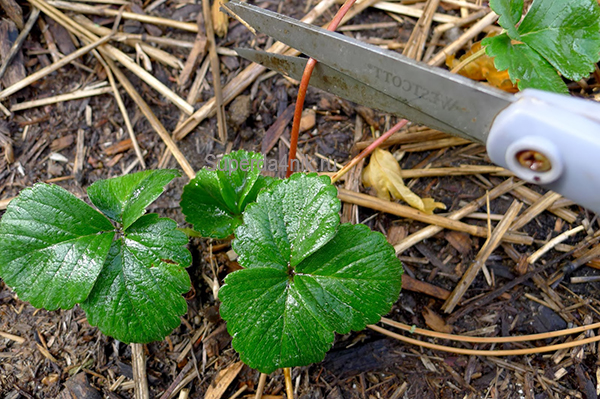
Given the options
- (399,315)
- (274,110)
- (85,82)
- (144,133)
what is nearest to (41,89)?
(85,82)

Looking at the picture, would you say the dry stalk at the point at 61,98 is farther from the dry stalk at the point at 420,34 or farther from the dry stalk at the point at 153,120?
the dry stalk at the point at 420,34

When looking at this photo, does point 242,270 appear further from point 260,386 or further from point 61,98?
point 61,98

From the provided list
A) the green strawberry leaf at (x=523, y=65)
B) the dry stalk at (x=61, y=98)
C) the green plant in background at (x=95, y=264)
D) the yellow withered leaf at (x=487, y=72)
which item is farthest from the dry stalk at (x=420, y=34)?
the dry stalk at (x=61, y=98)

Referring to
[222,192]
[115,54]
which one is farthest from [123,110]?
[222,192]

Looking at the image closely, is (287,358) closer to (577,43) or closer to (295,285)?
(295,285)

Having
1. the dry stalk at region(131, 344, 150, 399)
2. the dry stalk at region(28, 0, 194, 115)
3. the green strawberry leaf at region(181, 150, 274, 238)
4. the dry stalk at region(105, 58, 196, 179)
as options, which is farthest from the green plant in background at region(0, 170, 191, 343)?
the dry stalk at region(28, 0, 194, 115)

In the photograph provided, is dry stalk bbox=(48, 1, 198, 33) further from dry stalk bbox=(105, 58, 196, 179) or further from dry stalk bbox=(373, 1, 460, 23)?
dry stalk bbox=(373, 1, 460, 23)
